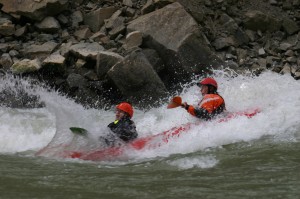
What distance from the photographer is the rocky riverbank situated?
11609mm

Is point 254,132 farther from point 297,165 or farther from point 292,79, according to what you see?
point 292,79

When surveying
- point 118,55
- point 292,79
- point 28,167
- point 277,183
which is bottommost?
point 277,183

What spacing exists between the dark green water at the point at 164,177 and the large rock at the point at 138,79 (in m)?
4.55

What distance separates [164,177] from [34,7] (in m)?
8.74

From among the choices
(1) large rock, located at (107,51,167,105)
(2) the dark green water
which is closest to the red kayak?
(2) the dark green water

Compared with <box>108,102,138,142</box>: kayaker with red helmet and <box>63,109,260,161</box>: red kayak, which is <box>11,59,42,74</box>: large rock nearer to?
<box>108,102,138,142</box>: kayaker with red helmet

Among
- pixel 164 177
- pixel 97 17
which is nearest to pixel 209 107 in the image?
pixel 164 177

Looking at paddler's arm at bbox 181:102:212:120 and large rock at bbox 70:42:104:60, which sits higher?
large rock at bbox 70:42:104:60

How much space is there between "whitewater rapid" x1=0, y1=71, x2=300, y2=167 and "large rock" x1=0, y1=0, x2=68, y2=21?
7.44 feet

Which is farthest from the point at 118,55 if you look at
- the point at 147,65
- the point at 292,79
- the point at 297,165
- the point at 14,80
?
the point at 297,165

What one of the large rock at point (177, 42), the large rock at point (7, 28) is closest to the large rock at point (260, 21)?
the large rock at point (177, 42)

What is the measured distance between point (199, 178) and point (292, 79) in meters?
7.48

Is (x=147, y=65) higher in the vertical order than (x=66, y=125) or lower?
higher

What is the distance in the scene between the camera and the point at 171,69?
39.8ft
